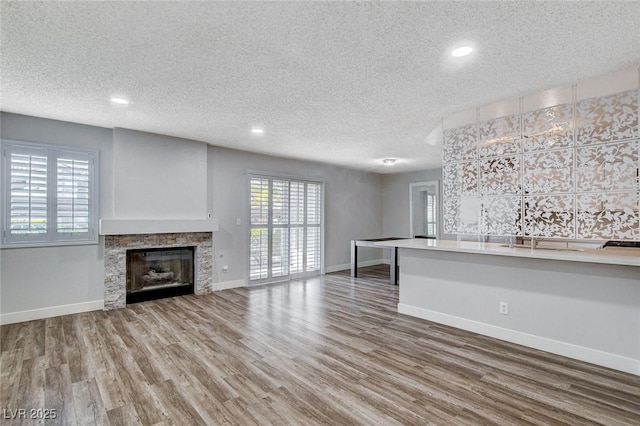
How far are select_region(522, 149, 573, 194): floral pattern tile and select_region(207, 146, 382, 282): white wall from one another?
4.48 metres

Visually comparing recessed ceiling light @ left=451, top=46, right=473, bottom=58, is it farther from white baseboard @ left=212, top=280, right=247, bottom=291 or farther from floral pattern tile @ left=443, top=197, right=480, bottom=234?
white baseboard @ left=212, top=280, right=247, bottom=291

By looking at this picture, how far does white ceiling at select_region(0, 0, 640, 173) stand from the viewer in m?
1.97

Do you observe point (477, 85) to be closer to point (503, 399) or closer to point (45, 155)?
point (503, 399)

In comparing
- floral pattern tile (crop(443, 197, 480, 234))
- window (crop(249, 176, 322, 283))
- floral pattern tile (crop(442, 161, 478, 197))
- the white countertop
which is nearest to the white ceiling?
floral pattern tile (crop(442, 161, 478, 197))

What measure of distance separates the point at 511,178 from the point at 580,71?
1125 mm

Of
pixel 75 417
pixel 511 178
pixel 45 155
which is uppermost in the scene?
pixel 45 155

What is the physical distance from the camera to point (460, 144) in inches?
152

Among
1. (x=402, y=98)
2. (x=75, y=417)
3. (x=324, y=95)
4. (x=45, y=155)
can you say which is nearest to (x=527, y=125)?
(x=402, y=98)

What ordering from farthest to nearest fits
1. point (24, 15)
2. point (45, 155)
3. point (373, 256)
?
point (373, 256) → point (45, 155) → point (24, 15)

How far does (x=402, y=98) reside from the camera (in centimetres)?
338

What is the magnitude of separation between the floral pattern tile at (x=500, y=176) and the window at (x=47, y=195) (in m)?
5.16

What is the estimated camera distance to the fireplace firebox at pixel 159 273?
4961 millimetres

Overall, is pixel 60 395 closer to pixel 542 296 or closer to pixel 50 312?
pixel 50 312

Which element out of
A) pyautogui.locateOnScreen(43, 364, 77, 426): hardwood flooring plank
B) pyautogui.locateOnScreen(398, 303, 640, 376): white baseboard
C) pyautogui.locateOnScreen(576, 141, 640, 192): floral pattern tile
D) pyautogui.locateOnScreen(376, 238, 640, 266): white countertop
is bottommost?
pyautogui.locateOnScreen(43, 364, 77, 426): hardwood flooring plank
